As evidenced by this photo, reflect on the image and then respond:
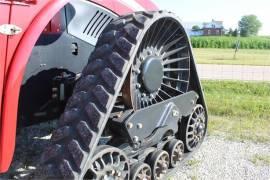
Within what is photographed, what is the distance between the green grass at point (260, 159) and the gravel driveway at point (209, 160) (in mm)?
33

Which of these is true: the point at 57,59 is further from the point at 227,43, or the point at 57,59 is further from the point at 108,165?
the point at 227,43

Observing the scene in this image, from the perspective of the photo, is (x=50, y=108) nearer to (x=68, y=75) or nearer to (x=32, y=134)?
(x=68, y=75)

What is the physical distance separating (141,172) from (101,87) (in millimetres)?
867

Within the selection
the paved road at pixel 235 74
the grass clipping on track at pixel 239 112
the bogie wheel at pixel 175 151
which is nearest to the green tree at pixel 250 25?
the paved road at pixel 235 74

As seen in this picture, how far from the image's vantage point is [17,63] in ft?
7.97

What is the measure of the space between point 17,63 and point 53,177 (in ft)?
2.40

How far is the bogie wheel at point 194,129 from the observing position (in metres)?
3.93

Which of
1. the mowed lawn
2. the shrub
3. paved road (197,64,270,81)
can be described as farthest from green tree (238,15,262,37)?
paved road (197,64,270,81)

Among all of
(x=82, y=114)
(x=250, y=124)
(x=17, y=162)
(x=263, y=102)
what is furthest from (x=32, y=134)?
(x=263, y=102)

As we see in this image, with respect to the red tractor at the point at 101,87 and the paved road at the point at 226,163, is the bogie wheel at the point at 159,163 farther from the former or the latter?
the paved road at the point at 226,163

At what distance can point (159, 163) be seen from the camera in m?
3.37

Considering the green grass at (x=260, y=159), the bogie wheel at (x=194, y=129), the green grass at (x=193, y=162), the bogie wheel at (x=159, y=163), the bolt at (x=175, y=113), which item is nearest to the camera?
the bogie wheel at (x=159, y=163)

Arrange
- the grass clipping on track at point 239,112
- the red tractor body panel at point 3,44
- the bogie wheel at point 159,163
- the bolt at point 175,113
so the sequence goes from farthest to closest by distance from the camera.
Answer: the grass clipping on track at point 239,112 → the bolt at point 175,113 → the bogie wheel at point 159,163 → the red tractor body panel at point 3,44

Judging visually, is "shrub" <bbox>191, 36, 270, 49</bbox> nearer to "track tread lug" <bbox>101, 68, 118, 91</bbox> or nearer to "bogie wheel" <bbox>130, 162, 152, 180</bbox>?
"bogie wheel" <bbox>130, 162, 152, 180</bbox>
